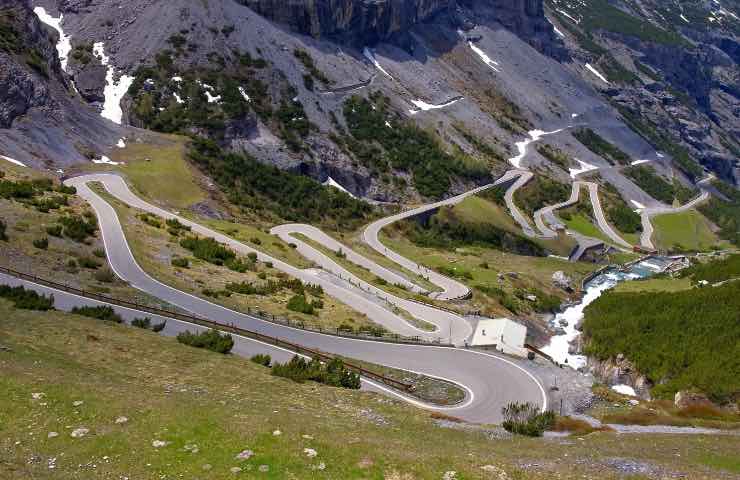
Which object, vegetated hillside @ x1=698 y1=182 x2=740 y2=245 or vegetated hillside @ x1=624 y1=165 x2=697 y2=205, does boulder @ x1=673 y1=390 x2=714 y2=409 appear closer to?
vegetated hillside @ x1=698 y1=182 x2=740 y2=245

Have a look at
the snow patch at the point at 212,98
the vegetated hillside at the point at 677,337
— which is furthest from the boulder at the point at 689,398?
the snow patch at the point at 212,98

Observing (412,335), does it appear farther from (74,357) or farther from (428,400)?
(74,357)

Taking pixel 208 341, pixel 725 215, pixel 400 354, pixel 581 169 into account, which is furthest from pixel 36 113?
pixel 725 215

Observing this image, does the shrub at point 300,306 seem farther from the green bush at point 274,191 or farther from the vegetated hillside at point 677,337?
the green bush at point 274,191

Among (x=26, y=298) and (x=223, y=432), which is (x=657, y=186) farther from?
(x=223, y=432)

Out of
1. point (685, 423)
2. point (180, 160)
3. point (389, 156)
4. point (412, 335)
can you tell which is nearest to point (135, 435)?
point (685, 423)
